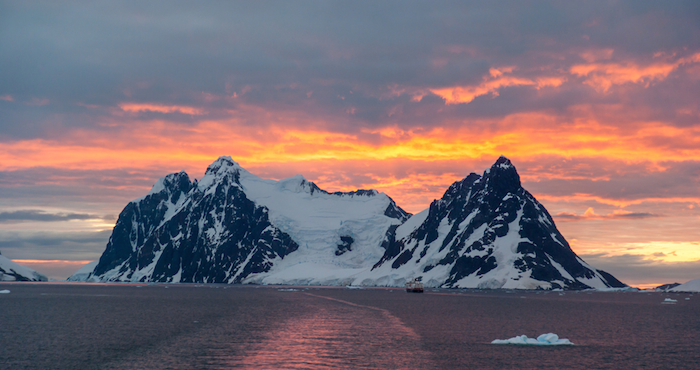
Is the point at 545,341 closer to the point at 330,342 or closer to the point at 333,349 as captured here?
the point at 333,349

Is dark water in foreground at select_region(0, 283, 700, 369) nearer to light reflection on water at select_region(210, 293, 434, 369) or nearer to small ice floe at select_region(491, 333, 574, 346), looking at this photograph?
light reflection on water at select_region(210, 293, 434, 369)

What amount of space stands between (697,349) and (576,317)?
5797cm

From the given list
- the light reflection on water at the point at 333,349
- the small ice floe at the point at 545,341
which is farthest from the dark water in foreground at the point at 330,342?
the small ice floe at the point at 545,341

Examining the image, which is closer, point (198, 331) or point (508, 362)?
point (508, 362)

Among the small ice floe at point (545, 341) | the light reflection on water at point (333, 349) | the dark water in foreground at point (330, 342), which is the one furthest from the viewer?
the small ice floe at point (545, 341)

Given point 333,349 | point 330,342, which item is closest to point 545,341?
point 333,349

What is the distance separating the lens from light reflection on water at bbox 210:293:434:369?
6725 cm

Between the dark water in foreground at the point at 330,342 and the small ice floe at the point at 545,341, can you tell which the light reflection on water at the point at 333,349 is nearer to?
the dark water in foreground at the point at 330,342

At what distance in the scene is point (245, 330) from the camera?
103062mm

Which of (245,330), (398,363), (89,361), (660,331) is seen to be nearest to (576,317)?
(660,331)

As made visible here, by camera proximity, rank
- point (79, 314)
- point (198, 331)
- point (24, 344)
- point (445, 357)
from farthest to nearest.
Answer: point (79, 314), point (198, 331), point (24, 344), point (445, 357)

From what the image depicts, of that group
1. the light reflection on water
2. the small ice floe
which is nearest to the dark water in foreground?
the light reflection on water

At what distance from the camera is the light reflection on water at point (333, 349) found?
6725cm

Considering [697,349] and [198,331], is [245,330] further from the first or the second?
[697,349]
